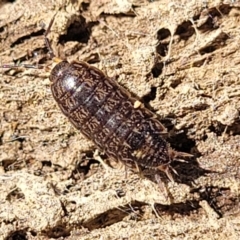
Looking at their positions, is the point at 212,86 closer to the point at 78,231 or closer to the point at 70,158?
the point at 70,158

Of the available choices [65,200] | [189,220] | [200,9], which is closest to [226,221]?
[189,220]

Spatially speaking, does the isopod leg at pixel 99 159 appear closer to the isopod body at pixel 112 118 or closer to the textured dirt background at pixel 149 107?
the textured dirt background at pixel 149 107

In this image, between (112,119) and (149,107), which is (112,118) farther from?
(149,107)

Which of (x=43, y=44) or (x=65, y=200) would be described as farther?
(x=43, y=44)

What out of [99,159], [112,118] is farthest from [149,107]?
[99,159]

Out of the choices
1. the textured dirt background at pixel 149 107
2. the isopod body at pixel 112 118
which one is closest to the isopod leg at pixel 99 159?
the textured dirt background at pixel 149 107

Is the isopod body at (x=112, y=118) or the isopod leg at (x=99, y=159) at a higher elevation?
the isopod body at (x=112, y=118)

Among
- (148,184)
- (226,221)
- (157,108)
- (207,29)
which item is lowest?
(226,221)
